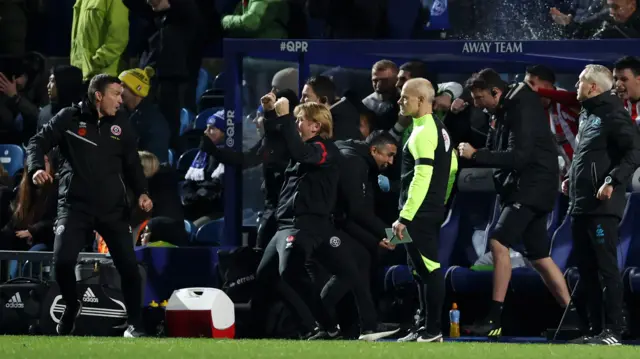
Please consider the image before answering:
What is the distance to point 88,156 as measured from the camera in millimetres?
11742

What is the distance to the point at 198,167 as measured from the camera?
47.7 ft

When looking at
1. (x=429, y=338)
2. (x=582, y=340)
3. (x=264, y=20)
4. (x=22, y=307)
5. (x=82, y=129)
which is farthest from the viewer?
(x=264, y=20)

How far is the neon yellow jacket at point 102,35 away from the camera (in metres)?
15.7

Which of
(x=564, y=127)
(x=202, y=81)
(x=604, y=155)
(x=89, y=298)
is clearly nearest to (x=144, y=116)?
(x=202, y=81)

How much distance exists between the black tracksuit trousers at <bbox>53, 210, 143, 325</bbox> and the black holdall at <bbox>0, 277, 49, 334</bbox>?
0.80 metres

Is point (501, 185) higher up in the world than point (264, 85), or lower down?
lower down

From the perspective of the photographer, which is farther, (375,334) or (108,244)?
(108,244)

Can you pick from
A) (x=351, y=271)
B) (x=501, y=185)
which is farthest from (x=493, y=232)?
(x=351, y=271)

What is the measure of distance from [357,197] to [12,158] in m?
5.07

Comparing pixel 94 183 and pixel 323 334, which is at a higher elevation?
pixel 94 183

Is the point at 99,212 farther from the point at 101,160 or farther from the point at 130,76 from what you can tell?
the point at 130,76

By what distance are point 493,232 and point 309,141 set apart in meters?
1.50

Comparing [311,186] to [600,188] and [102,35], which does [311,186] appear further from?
[102,35]

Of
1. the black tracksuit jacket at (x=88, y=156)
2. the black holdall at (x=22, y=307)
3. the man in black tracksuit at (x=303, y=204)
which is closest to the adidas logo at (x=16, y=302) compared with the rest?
the black holdall at (x=22, y=307)
